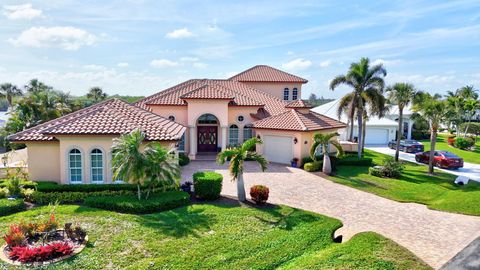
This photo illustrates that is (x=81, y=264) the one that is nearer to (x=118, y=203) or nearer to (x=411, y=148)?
(x=118, y=203)

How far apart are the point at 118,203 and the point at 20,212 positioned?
4.49 metres

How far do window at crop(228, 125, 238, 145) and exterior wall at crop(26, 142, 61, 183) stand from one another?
53.1ft

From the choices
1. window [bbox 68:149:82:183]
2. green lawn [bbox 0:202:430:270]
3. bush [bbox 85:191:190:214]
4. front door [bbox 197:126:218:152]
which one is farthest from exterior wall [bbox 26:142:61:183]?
front door [bbox 197:126:218:152]

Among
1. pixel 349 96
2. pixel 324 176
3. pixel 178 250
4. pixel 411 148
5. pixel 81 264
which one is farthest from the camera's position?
pixel 411 148

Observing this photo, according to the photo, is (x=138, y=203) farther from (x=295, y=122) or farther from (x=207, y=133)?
(x=207, y=133)

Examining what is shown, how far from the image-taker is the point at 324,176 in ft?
77.4

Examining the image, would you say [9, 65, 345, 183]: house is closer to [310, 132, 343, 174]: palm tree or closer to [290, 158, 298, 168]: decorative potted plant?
[290, 158, 298, 168]: decorative potted plant

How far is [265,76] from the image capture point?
1590 inches

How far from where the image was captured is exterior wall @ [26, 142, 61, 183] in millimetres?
18266

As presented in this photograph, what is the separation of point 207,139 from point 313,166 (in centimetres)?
1159

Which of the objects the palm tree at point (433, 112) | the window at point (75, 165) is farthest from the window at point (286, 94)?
the window at point (75, 165)

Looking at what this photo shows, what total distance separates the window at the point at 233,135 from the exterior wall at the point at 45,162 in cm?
1618

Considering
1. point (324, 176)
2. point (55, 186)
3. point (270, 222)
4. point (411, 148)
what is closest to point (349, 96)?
point (324, 176)

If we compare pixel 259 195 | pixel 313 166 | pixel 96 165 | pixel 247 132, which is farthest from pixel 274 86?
pixel 96 165
